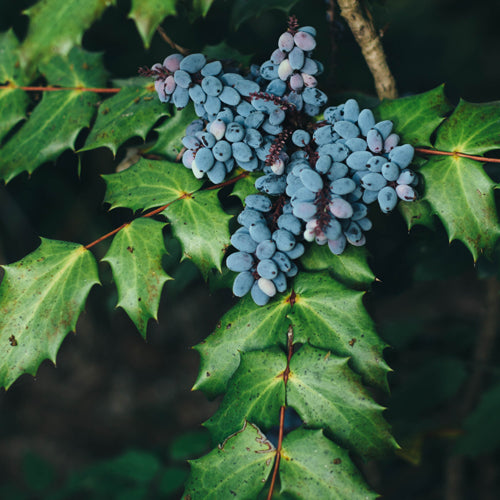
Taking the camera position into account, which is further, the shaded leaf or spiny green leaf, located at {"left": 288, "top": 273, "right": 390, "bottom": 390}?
the shaded leaf

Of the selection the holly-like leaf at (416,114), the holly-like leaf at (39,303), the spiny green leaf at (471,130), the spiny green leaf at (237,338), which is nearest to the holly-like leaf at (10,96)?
the holly-like leaf at (39,303)

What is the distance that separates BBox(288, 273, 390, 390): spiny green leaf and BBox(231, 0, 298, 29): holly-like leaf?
0.59 metres

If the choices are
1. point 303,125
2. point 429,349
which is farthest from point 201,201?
point 429,349

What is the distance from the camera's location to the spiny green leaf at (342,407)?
2.45 ft

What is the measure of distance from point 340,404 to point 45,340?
529mm

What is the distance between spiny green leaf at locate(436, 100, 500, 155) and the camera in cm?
78

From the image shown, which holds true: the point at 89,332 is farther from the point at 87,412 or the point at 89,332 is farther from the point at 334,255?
the point at 334,255

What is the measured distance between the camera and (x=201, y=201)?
2.78 feet

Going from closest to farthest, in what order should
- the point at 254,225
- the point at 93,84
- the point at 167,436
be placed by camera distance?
the point at 254,225 < the point at 93,84 < the point at 167,436

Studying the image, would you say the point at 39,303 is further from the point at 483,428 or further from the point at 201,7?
the point at 483,428

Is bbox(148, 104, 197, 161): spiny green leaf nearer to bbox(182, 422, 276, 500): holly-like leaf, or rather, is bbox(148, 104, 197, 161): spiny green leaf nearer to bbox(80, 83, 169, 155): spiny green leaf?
bbox(80, 83, 169, 155): spiny green leaf

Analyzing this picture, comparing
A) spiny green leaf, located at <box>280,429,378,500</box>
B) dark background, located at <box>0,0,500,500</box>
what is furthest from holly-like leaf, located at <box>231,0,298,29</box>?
spiny green leaf, located at <box>280,429,378,500</box>

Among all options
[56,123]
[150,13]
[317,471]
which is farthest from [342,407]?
[56,123]

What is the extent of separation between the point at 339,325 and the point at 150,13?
582mm
